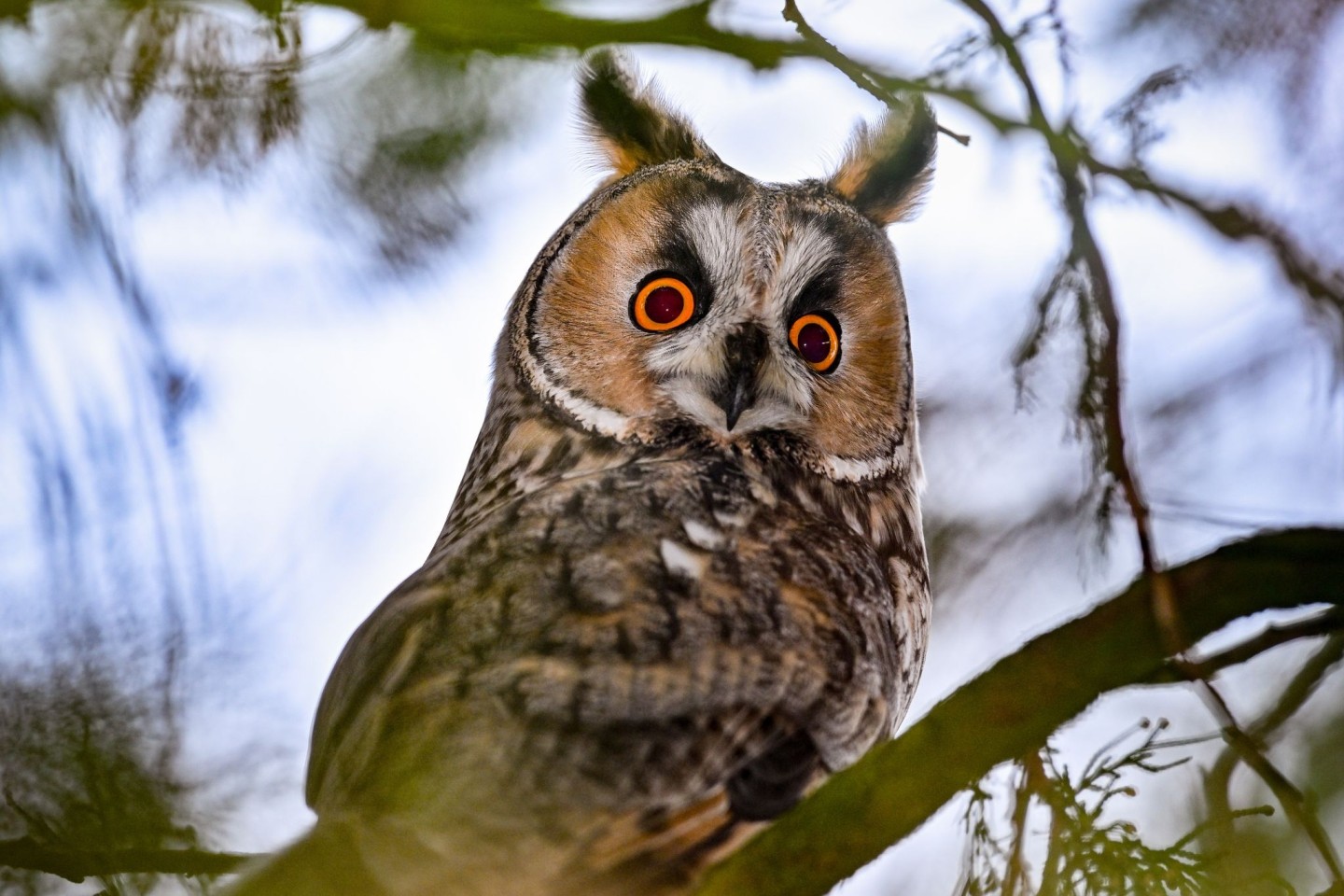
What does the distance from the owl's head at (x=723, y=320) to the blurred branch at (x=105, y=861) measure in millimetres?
1149

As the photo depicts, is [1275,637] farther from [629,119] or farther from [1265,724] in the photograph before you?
[629,119]

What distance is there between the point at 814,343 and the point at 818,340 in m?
0.02

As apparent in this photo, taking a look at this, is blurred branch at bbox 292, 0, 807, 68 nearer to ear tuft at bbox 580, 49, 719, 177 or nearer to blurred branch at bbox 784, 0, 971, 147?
blurred branch at bbox 784, 0, 971, 147

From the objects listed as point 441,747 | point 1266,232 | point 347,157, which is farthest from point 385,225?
point 1266,232

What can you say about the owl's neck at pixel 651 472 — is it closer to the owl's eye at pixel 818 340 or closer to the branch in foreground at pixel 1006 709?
the owl's eye at pixel 818 340

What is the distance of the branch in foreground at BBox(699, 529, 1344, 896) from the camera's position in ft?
5.00

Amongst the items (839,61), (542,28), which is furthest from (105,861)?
(839,61)

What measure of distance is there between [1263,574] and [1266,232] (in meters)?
0.96

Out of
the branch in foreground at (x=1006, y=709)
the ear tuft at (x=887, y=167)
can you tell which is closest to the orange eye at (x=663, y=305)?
the ear tuft at (x=887, y=167)

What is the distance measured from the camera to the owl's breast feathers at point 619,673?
1829mm

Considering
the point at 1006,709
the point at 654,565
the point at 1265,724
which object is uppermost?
the point at 654,565

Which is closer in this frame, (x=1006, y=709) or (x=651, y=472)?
(x=1006, y=709)

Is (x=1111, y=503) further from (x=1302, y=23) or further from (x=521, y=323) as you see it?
(x=521, y=323)

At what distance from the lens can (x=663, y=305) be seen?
2.63 meters
